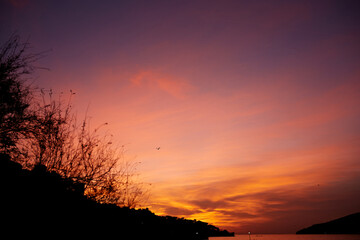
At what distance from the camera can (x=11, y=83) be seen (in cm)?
880

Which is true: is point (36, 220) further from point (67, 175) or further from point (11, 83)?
point (11, 83)

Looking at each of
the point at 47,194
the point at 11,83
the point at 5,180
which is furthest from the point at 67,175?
the point at 11,83

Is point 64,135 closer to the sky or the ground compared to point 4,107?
closer to the ground

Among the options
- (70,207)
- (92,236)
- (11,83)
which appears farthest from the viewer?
(92,236)

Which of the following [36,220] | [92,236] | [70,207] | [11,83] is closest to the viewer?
[36,220]

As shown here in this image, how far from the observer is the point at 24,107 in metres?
9.01

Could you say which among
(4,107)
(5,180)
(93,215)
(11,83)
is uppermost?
(11,83)

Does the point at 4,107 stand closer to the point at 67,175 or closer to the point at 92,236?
the point at 67,175

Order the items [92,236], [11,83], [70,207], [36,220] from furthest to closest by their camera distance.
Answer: [92,236], [70,207], [11,83], [36,220]

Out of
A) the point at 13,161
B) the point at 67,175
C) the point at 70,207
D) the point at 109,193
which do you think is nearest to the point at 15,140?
the point at 13,161

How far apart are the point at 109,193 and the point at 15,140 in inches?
182

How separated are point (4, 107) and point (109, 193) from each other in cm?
558

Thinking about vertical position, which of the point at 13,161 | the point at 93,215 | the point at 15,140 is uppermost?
the point at 15,140

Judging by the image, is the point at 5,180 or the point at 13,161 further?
the point at 13,161
